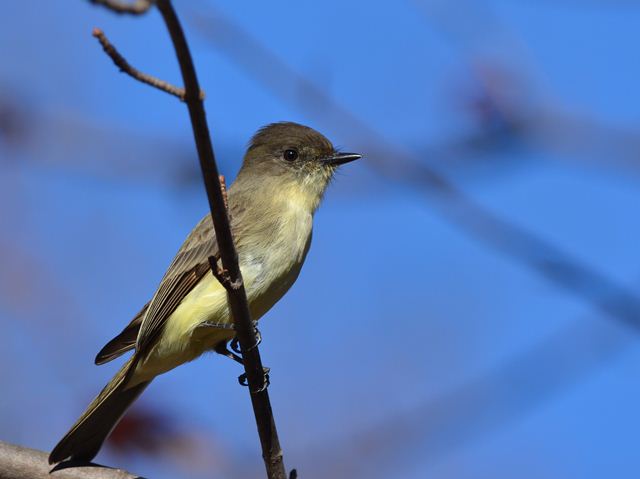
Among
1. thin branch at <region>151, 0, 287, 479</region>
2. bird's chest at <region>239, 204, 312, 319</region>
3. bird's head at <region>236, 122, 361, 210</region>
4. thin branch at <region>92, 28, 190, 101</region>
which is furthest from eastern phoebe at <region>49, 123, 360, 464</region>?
thin branch at <region>92, 28, 190, 101</region>

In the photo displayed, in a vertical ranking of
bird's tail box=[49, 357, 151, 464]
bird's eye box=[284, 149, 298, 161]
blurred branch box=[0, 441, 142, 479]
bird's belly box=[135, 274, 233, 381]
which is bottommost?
blurred branch box=[0, 441, 142, 479]

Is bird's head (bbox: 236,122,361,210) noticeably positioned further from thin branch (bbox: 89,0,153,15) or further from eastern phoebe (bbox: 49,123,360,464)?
thin branch (bbox: 89,0,153,15)

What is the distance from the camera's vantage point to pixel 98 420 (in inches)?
209

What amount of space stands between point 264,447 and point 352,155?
8.12 ft

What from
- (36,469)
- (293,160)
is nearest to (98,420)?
(36,469)

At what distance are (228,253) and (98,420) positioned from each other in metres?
2.03

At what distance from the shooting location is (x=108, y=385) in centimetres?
542

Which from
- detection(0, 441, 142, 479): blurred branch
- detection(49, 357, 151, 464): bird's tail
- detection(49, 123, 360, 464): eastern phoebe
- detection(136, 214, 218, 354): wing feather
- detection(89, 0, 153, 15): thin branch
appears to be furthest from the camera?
detection(136, 214, 218, 354): wing feather

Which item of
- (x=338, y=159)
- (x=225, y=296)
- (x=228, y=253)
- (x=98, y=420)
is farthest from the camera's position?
(x=338, y=159)

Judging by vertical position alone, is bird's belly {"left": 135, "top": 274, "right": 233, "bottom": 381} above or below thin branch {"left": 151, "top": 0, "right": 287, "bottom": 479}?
above

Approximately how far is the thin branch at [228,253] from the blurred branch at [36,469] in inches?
32.2

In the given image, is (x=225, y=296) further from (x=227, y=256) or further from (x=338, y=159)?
(x=338, y=159)

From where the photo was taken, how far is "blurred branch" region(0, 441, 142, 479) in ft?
15.2

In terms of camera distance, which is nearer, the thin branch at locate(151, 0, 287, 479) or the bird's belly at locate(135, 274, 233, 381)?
the thin branch at locate(151, 0, 287, 479)
